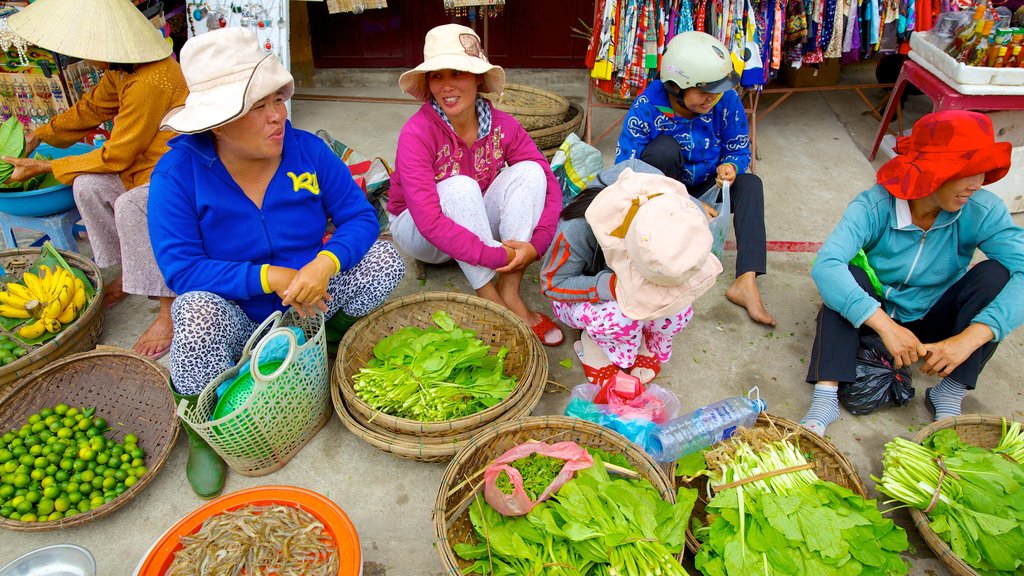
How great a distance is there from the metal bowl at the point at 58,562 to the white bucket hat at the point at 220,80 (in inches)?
53.5

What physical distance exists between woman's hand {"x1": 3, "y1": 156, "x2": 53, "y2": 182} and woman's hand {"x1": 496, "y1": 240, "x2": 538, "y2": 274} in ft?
7.08

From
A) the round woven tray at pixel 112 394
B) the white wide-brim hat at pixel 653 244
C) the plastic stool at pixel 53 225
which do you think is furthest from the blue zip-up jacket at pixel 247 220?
the plastic stool at pixel 53 225

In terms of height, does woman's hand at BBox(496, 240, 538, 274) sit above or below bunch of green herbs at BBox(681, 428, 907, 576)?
above

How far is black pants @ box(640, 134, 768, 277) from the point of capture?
2994 mm

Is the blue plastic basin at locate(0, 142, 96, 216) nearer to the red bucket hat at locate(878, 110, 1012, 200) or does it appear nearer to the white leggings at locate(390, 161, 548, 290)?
the white leggings at locate(390, 161, 548, 290)

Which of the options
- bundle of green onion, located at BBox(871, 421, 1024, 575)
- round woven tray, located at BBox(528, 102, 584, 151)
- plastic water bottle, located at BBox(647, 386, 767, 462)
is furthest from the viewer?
round woven tray, located at BBox(528, 102, 584, 151)

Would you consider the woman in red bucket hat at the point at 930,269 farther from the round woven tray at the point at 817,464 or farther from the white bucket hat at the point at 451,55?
the white bucket hat at the point at 451,55

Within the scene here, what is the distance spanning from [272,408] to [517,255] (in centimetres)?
123

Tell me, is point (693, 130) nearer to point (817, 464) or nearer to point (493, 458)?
point (817, 464)

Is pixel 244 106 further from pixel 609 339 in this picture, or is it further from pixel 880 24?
pixel 880 24

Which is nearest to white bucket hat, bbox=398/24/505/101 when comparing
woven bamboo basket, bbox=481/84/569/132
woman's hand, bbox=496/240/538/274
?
woman's hand, bbox=496/240/538/274

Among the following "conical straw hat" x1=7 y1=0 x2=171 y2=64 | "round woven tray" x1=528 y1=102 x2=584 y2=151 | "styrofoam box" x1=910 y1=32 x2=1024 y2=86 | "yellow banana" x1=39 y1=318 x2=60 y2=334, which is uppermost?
"conical straw hat" x1=7 y1=0 x2=171 y2=64

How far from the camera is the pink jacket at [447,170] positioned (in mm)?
2631

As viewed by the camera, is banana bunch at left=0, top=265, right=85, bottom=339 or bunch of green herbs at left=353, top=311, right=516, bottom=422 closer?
bunch of green herbs at left=353, top=311, right=516, bottom=422
